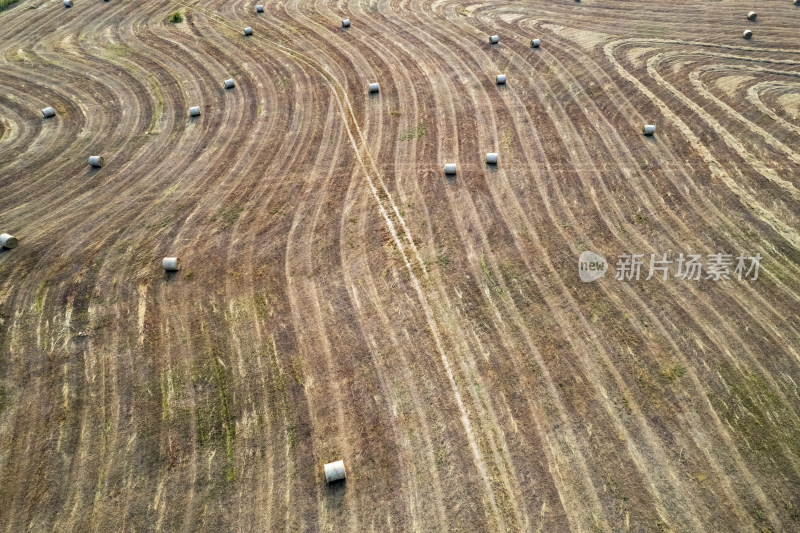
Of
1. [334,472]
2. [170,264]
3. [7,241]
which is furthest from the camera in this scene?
A: [7,241]

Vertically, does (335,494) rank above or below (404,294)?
below

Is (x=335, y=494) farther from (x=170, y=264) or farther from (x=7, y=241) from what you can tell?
(x=7, y=241)

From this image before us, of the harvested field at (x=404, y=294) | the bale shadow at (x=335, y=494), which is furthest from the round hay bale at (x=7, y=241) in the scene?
the bale shadow at (x=335, y=494)

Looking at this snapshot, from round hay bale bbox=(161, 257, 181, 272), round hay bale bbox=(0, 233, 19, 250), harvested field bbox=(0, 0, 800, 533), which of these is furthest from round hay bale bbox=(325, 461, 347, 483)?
round hay bale bbox=(0, 233, 19, 250)

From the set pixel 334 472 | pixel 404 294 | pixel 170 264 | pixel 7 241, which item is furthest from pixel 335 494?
pixel 7 241

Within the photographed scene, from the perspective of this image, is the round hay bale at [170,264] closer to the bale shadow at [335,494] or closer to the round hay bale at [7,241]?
the round hay bale at [7,241]

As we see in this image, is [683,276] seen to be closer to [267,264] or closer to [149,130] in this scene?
[267,264]
